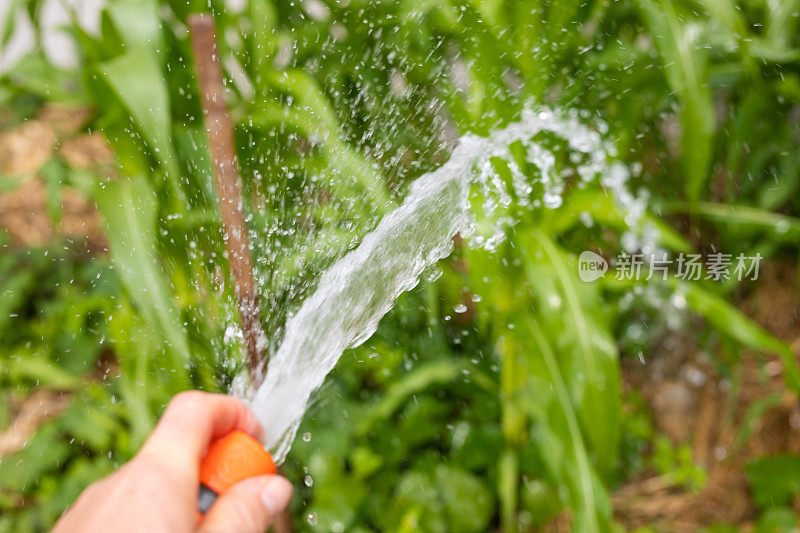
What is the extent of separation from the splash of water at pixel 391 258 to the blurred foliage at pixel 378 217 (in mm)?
30

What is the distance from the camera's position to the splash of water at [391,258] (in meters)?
0.65

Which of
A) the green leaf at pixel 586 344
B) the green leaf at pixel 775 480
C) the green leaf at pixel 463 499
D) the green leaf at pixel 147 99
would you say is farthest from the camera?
the green leaf at pixel 775 480

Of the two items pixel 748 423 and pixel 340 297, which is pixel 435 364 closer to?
pixel 340 297

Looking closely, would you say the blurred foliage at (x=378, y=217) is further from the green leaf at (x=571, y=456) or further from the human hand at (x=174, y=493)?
the human hand at (x=174, y=493)

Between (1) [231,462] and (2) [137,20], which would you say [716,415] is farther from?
(2) [137,20]

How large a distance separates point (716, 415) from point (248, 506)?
1115mm

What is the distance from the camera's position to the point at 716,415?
121cm

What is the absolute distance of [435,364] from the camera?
899 millimetres

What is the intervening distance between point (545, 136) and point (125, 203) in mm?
533

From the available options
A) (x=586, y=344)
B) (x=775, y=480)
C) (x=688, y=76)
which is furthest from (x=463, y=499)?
(x=688, y=76)

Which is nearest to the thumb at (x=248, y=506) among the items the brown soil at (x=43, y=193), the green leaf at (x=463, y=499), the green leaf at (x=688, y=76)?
the green leaf at (x=463, y=499)

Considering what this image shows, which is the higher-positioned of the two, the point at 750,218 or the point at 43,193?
the point at 43,193

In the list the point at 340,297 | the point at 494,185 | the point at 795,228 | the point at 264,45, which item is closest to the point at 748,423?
the point at 795,228

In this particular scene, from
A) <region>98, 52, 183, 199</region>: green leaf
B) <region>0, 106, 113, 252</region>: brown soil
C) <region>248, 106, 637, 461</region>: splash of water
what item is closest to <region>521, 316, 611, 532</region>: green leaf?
<region>248, 106, 637, 461</region>: splash of water
